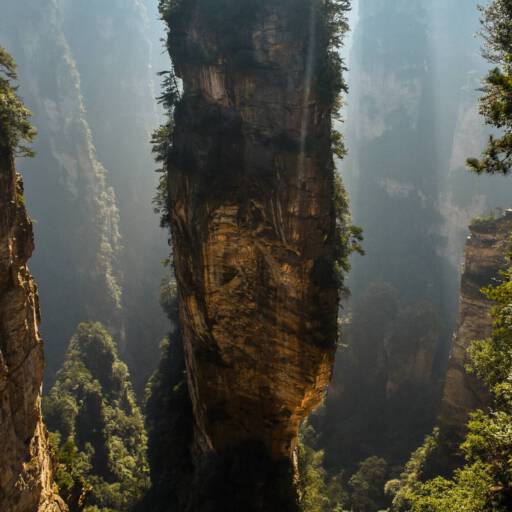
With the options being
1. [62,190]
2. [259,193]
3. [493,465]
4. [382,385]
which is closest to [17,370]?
[259,193]

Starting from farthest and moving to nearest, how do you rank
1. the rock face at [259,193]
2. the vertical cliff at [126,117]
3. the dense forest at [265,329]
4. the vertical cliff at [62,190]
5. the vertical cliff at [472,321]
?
the vertical cliff at [126,117] → the vertical cliff at [62,190] → the vertical cliff at [472,321] → the rock face at [259,193] → the dense forest at [265,329]

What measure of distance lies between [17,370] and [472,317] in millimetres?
25234

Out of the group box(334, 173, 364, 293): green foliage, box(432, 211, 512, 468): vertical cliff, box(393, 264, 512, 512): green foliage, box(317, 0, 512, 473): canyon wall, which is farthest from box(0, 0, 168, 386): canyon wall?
box(393, 264, 512, 512): green foliage

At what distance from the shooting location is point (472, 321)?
94.3ft

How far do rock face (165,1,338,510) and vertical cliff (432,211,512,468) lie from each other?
1600 centimetres

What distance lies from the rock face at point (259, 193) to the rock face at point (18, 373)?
5.19m

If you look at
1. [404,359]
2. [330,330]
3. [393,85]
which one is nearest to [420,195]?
[393,85]

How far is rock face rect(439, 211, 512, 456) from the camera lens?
28.1m

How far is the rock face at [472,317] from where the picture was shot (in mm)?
28109

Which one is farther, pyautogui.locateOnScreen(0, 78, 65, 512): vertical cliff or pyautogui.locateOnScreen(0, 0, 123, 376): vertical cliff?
pyautogui.locateOnScreen(0, 0, 123, 376): vertical cliff

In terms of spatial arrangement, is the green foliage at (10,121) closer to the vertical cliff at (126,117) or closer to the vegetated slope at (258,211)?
the vegetated slope at (258,211)

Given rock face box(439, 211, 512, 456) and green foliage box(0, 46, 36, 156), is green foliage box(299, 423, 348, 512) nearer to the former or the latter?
rock face box(439, 211, 512, 456)

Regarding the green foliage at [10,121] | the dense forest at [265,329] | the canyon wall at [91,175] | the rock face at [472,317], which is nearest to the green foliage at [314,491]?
the dense forest at [265,329]

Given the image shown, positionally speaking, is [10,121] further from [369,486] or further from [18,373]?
[369,486]
